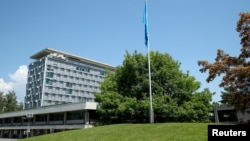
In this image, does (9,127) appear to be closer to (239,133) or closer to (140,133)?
(140,133)

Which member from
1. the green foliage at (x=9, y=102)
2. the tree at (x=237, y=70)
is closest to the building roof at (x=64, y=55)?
the green foliage at (x=9, y=102)

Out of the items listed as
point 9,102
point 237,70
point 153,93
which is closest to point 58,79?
point 9,102

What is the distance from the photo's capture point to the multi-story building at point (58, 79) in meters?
114

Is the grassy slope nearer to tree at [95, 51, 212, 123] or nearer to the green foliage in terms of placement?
tree at [95, 51, 212, 123]

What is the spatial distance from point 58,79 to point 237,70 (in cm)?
10820

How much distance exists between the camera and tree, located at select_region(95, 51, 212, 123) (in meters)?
40.2

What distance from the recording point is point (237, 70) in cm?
1537

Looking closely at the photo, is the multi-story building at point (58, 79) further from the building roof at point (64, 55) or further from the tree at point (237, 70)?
the tree at point (237, 70)

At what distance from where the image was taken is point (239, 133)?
9.91 metres

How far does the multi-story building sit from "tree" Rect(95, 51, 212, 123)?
64679 millimetres

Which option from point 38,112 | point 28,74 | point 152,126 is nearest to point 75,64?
point 28,74

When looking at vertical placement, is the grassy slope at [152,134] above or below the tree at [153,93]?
below

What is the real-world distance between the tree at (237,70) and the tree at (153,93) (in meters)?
22.4

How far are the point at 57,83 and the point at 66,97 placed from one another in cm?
703
